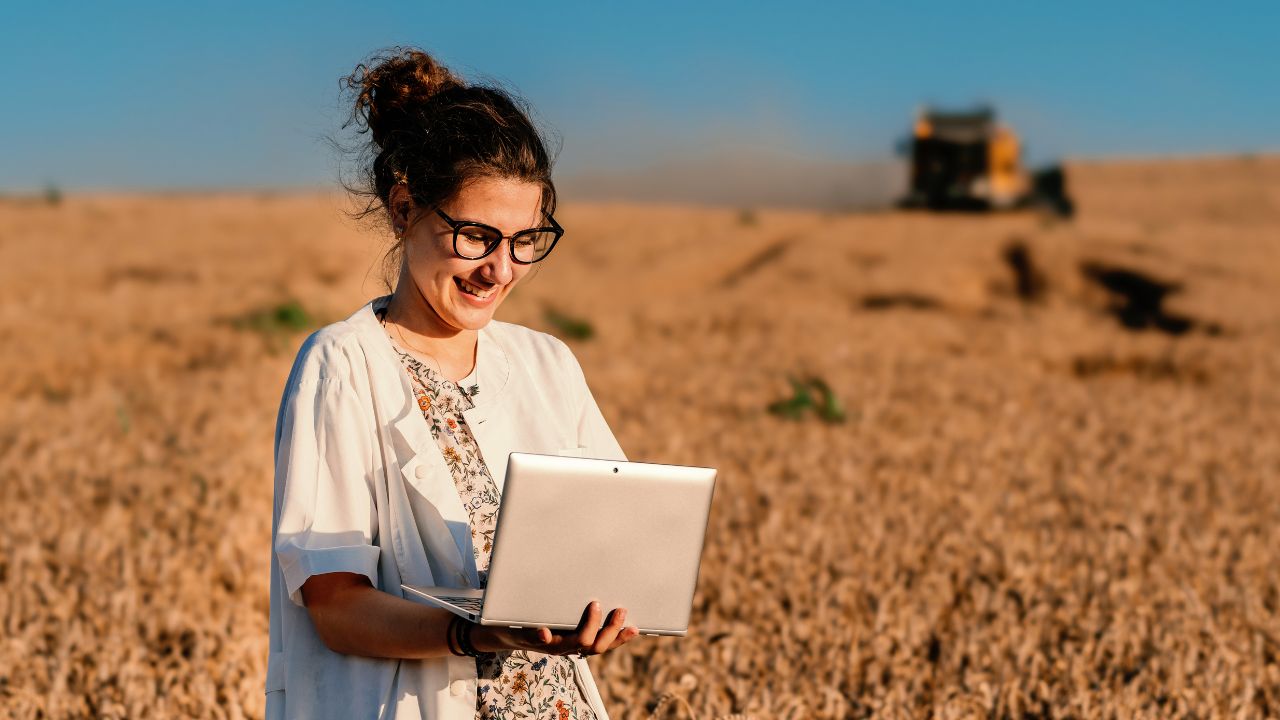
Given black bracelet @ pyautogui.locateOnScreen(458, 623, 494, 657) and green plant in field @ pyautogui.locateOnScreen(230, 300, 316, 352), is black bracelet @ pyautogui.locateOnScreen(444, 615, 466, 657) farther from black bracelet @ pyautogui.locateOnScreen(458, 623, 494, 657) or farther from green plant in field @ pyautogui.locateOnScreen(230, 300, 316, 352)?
green plant in field @ pyautogui.locateOnScreen(230, 300, 316, 352)

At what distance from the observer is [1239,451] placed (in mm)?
7582

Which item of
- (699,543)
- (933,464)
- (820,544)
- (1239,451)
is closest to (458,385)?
(699,543)

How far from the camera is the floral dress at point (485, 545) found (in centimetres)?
213

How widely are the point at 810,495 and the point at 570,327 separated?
22.8 ft

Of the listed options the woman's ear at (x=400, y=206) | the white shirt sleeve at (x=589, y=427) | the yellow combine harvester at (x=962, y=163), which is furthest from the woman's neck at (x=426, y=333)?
the yellow combine harvester at (x=962, y=163)

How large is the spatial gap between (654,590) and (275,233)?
73.2ft

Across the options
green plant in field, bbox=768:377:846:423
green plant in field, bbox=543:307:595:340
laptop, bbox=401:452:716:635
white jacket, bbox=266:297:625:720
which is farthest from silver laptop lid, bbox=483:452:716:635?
green plant in field, bbox=543:307:595:340

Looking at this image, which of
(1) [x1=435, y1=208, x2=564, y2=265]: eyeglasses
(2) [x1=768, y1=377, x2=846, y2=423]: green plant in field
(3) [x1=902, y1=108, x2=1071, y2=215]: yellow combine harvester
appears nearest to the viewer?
(1) [x1=435, y1=208, x2=564, y2=265]: eyeglasses

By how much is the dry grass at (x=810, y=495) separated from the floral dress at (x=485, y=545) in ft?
3.71

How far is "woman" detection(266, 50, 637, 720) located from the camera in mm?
1904

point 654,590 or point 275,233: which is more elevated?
point 275,233

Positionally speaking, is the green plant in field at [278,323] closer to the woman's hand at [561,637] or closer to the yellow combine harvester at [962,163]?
the woman's hand at [561,637]

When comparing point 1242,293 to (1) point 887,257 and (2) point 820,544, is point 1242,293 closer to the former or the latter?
(1) point 887,257

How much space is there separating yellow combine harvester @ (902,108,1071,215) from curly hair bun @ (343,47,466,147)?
2840cm
